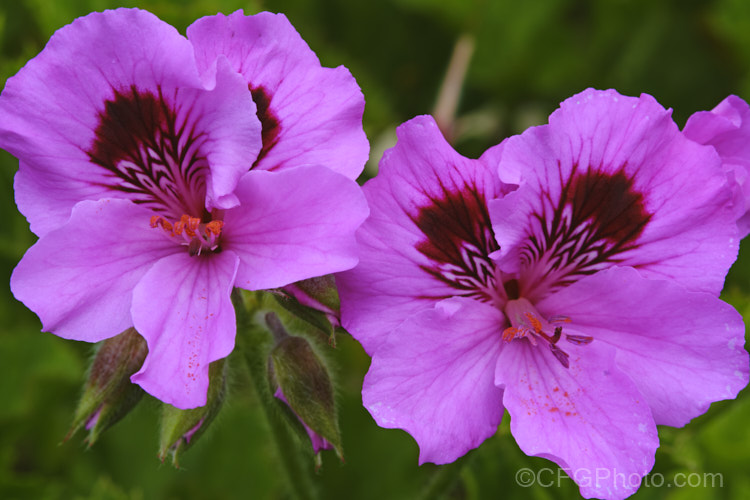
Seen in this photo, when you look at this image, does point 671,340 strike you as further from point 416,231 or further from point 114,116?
point 114,116

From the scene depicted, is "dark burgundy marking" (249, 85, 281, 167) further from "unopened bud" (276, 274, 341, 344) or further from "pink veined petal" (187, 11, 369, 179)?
"unopened bud" (276, 274, 341, 344)

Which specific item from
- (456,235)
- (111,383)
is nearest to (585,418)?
(456,235)

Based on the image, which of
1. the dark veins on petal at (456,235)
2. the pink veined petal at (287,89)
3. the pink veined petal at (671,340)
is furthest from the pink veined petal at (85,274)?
the pink veined petal at (671,340)

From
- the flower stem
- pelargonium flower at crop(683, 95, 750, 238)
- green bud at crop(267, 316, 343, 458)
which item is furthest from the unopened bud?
pelargonium flower at crop(683, 95, 750, 238)

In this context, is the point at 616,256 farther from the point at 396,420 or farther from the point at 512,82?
the point at 512,82

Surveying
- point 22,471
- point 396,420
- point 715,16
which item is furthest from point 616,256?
point 22,471
